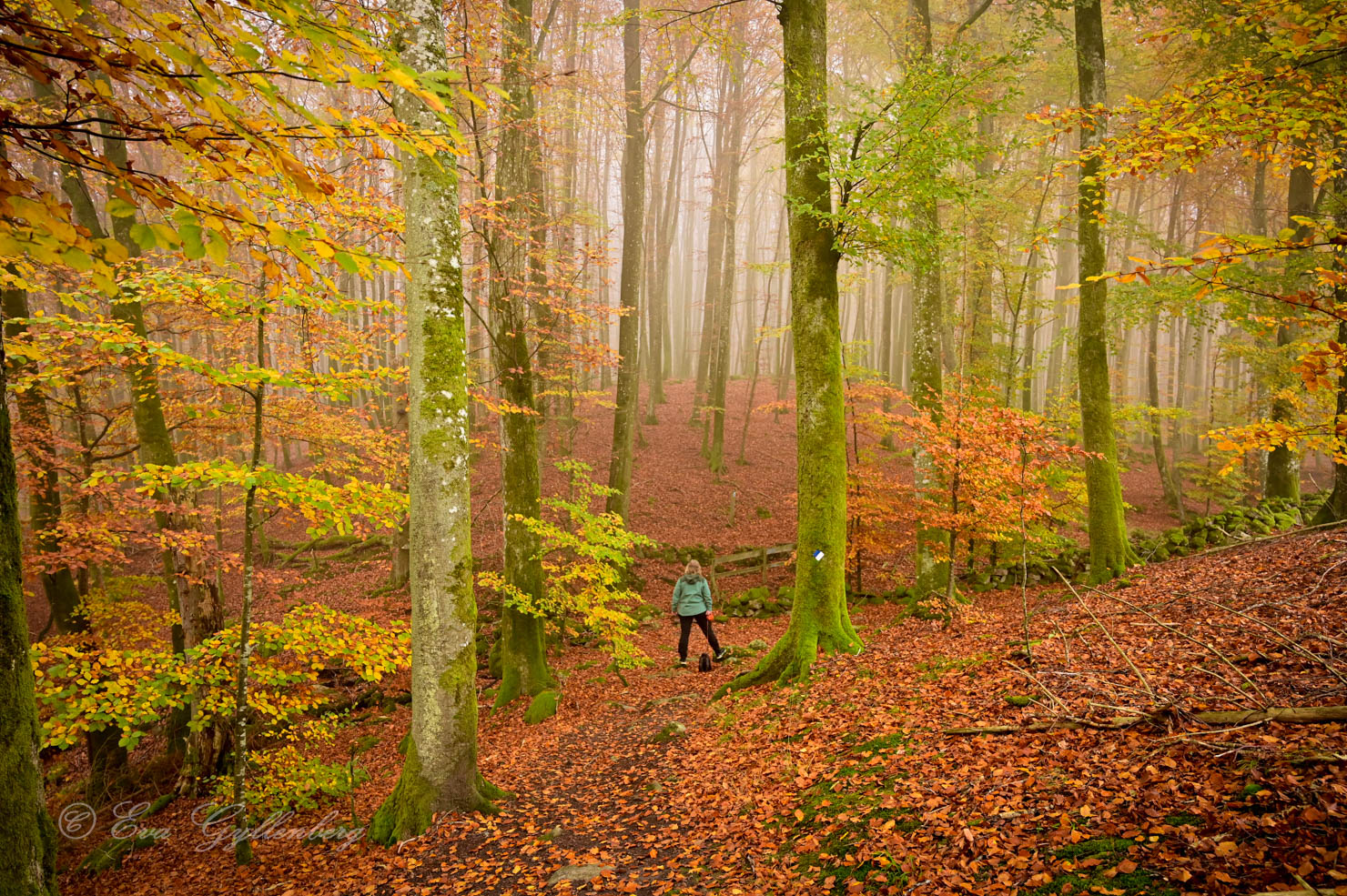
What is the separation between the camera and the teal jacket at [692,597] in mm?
9539

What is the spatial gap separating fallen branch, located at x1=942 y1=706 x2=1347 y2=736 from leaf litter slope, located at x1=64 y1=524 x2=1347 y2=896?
0.22ft

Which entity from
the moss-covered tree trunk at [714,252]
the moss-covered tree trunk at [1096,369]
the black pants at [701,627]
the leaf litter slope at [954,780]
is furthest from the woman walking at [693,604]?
the moss-covered tree trunk at [714,252]

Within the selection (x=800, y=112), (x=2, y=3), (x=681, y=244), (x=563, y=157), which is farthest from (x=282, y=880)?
(x=681, y=244)

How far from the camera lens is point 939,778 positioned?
12.6 feet

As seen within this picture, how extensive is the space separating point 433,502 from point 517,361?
11.4ft

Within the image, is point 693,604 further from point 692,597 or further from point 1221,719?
point 1221,719

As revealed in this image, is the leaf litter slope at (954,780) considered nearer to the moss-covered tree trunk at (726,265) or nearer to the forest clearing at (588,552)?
A: the forest clearing at (588,552)

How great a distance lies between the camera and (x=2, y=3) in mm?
1963

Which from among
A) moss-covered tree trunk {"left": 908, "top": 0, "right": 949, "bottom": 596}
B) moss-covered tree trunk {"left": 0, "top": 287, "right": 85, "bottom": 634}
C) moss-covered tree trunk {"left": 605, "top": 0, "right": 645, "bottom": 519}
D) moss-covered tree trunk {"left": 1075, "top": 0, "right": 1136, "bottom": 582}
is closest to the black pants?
moss-covered tree trunk {"left": 908, "top": 0, "right": 949, "bottom": 596}

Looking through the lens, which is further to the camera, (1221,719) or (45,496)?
(45,496)

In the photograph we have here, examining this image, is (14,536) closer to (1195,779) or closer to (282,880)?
(282,880)

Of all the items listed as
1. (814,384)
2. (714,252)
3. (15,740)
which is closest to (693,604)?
(814,384)

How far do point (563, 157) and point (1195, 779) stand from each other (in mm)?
25805

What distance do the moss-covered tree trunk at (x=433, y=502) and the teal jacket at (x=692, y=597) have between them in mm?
4760
